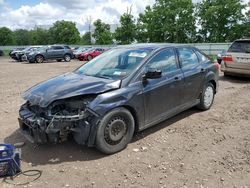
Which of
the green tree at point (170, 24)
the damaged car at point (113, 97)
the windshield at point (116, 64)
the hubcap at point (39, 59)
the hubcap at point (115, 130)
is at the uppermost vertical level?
the green tree at point (170, 24)

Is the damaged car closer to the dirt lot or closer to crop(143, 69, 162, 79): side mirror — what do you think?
crop(143, 69, 162, 79): side mirror

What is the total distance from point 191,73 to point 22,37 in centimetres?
10497

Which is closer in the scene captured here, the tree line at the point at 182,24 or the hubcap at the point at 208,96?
the hubcap at the point at 208,96

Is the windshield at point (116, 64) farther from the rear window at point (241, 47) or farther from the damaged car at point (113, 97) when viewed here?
the rear window at point (241, 47)

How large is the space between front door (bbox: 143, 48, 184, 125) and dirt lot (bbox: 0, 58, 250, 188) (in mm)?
444

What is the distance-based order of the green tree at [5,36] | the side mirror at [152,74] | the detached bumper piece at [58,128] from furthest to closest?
1. the green tree at [5,36]
2. the side mirror at [152,74]
3. the detached bumper piece at [58,128]

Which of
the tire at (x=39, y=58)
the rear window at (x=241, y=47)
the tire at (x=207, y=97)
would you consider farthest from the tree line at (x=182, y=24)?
the tire at (x=207, y=97)

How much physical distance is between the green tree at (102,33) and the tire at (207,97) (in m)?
52.6

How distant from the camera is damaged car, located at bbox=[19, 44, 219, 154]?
4.25 metres

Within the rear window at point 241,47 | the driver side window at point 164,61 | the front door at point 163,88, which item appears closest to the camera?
the front door at point 163,88

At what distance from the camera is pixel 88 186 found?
3.72 metres

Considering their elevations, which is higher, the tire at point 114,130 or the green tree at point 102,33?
the green tree at point 102,33

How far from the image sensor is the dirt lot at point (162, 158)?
3823 millimetres

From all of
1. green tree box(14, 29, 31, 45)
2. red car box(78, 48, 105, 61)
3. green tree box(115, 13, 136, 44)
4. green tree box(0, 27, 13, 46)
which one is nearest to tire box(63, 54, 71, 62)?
red car box(78, 48, 105, 61)
